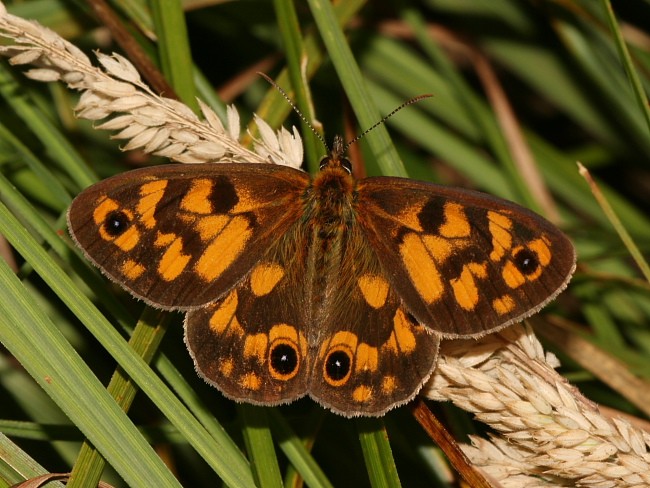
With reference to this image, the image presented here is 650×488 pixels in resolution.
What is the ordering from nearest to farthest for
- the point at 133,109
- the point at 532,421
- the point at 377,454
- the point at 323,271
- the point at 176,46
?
the point at 532,421
the point at 377,454
the point at 133,109
the point at 323,271
the point at 176,46

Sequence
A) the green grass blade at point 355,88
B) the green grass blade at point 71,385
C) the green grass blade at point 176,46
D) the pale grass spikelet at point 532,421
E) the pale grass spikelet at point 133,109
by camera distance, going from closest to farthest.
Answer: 1. the pale grass spikelet at point 532,421
2. the green grass blade at point 71,385
3. the pale grass spikelet at point 133,109
4. the green grass blade at point 355,88
5. the green grass blade at point 176,46

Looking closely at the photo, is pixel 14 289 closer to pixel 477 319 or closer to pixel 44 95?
pixel 477 319

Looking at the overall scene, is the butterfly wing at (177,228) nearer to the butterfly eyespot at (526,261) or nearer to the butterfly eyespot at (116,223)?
the butterfly eyespot at (116,223)

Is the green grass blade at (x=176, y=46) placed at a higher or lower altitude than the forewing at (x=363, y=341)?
higher

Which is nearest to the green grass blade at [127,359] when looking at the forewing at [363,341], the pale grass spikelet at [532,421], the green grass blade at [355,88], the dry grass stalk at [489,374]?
the forewing at [363,341]

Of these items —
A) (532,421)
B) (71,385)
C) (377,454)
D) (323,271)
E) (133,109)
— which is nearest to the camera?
(532,421)

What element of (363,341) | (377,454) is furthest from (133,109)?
(377,454)

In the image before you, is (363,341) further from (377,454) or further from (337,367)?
(377,454)
